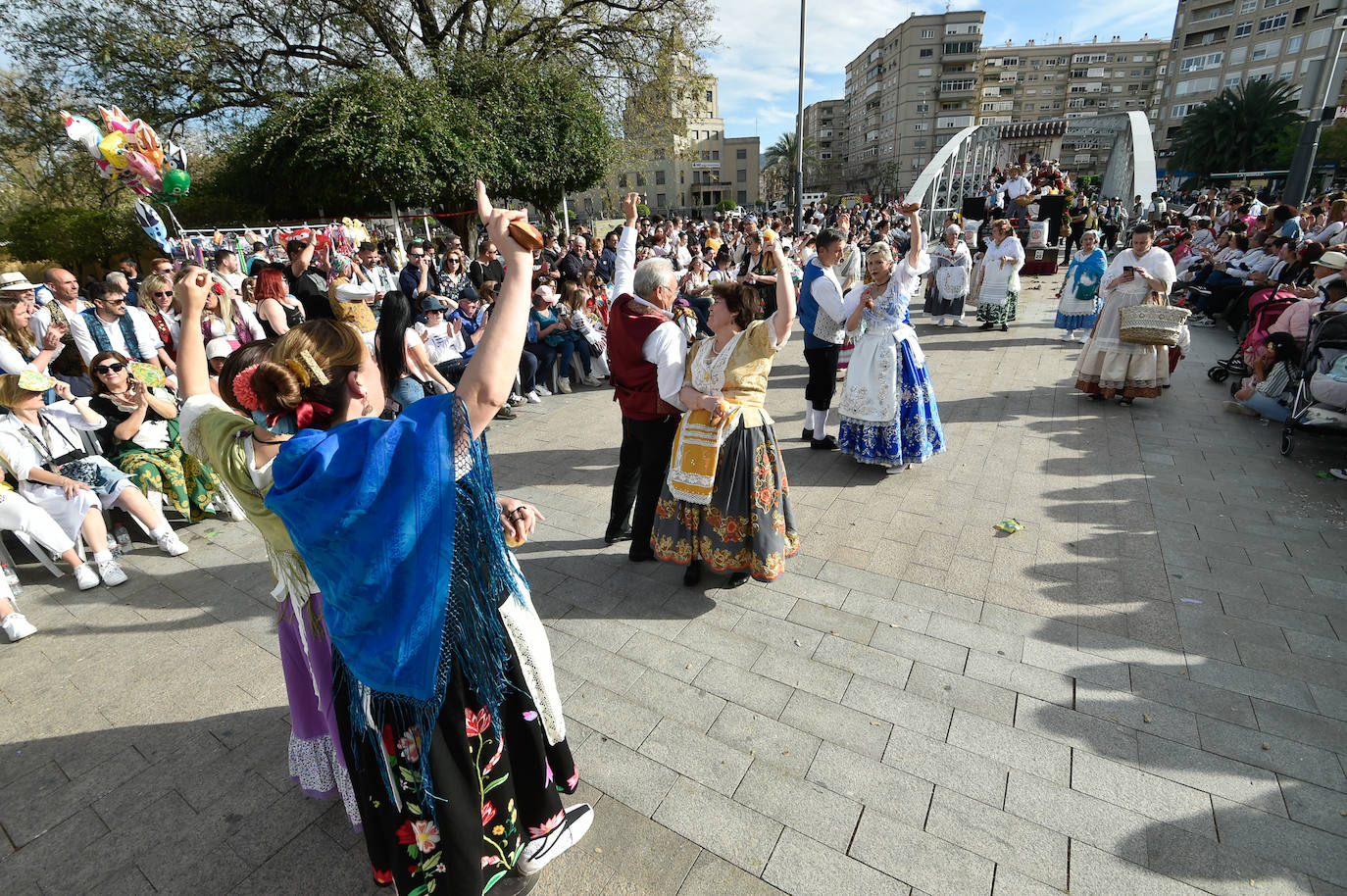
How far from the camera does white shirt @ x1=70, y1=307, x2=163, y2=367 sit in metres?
5.52

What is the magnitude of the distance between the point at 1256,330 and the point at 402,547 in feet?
31.5

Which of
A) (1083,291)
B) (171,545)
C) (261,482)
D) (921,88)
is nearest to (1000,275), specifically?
(1083,291)

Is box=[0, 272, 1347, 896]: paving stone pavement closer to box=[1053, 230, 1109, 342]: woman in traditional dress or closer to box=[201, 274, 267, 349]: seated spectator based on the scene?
box=[201, 274, 267, 349]: seated spectator

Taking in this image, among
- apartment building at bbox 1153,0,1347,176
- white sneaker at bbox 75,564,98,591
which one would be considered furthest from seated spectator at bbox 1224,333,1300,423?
apartment building at bbox 1153,0,1347,176

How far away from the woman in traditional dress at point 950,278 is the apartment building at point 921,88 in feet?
240

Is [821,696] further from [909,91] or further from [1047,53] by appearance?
[1047,53]

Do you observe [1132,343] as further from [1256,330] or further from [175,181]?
[175,181]

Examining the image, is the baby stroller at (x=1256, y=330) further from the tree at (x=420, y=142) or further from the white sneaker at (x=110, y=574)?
the tree at (x=420, y=142)

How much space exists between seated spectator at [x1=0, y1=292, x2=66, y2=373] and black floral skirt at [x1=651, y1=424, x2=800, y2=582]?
5595 millimetres

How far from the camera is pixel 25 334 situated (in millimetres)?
5383

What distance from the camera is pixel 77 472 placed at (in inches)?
177

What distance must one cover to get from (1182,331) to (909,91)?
84196 mm

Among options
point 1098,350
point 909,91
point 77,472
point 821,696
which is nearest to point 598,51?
point 1098,350

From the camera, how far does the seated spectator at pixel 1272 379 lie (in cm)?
614
